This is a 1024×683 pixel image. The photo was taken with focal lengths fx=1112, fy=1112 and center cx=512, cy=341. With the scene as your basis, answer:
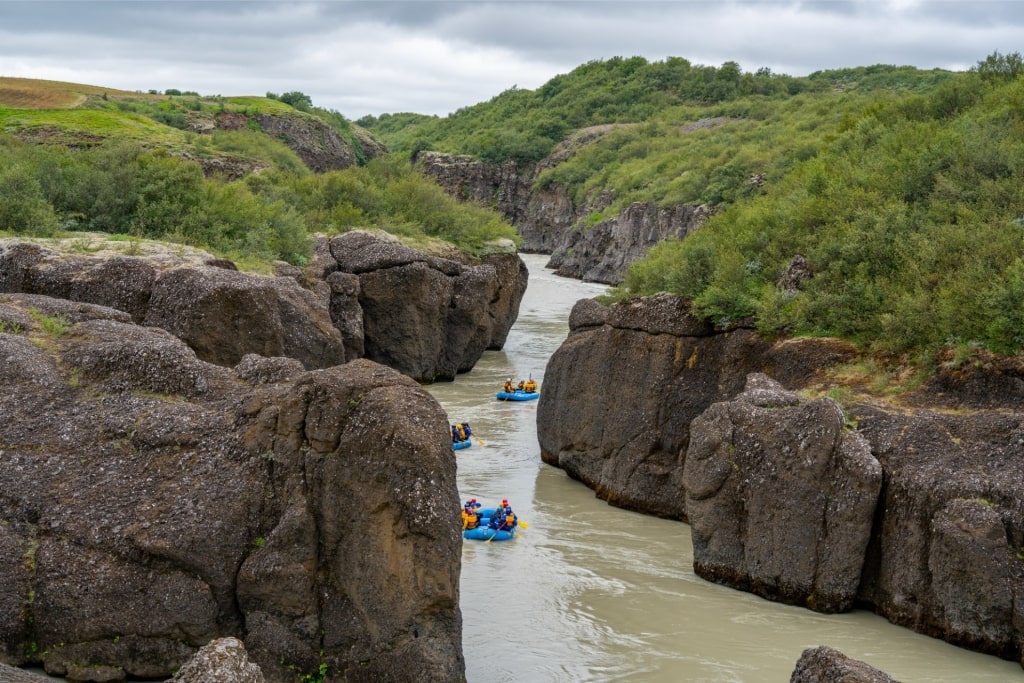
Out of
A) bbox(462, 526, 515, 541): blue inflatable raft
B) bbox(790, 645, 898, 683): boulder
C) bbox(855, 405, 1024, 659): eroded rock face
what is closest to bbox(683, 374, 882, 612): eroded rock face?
bbox(855, 405, 1024, 659): eroded rock face

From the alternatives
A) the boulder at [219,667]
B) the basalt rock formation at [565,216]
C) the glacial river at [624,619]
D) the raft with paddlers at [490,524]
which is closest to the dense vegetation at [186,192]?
the raft with paddlers at [490,524]

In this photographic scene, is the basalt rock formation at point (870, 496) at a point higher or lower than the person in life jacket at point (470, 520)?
higher

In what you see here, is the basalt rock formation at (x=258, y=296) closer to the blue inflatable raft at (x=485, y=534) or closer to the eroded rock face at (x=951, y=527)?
the blue inflatable raft at (x=485, y=534)

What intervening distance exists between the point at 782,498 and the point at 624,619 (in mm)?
2660

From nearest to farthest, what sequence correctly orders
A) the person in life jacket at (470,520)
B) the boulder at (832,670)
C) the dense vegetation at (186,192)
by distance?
1. the boulder at (832,670)
2. the person in life jacket at (470,520)
3. the dense vegetation at (186,192)

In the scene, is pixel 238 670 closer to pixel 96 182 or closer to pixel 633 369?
pixel 633 369

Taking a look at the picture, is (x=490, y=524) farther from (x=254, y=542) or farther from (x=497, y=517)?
(x=254, y=542)

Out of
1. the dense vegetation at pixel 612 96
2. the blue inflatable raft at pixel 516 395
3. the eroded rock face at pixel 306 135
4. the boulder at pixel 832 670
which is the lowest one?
the blue inflatable raft at pixel 516 395

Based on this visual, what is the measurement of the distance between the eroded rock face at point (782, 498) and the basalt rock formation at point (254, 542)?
5188 millimetres

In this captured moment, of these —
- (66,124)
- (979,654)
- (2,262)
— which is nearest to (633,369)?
(979,654)

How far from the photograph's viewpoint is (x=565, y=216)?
102 metres

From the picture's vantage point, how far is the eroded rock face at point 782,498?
1450 centimetres

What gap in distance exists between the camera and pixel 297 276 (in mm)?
27469

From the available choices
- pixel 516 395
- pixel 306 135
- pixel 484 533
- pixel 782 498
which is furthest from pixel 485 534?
pixel 306 135
